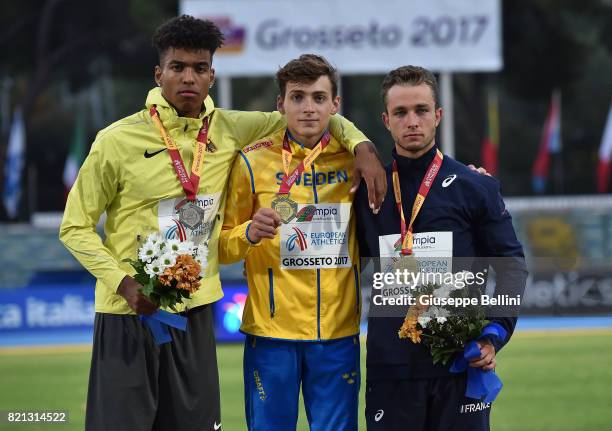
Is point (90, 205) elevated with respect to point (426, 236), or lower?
elevated

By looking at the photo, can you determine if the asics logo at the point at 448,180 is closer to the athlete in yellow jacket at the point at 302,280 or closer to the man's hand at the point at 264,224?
the athlete in yellow jacket at the point at 302,280

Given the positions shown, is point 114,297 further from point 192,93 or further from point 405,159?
point 405,159

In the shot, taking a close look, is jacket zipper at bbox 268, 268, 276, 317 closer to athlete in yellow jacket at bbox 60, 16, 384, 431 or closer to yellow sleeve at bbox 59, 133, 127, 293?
athlete in yellow jacket at bbox 60, 16, 384, 431

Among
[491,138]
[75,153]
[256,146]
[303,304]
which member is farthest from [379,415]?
[491,138]

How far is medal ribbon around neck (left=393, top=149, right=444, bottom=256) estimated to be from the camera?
201 inches

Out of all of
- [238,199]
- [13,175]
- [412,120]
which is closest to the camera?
[412,120]

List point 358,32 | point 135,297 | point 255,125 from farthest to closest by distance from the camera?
point 358,32 → point 255,125 → point 135,297

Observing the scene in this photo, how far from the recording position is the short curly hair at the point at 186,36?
17.8 feet

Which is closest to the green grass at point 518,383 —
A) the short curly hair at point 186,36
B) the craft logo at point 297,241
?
A: the craft logo at point 297,241

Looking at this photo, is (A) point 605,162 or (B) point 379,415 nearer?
(B) point 379,415

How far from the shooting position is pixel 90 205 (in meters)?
5.32

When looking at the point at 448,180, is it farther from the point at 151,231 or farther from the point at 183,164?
the point at 151,231

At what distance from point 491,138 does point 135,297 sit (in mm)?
23674

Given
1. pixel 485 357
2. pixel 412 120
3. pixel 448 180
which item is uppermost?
pixel 412 120
